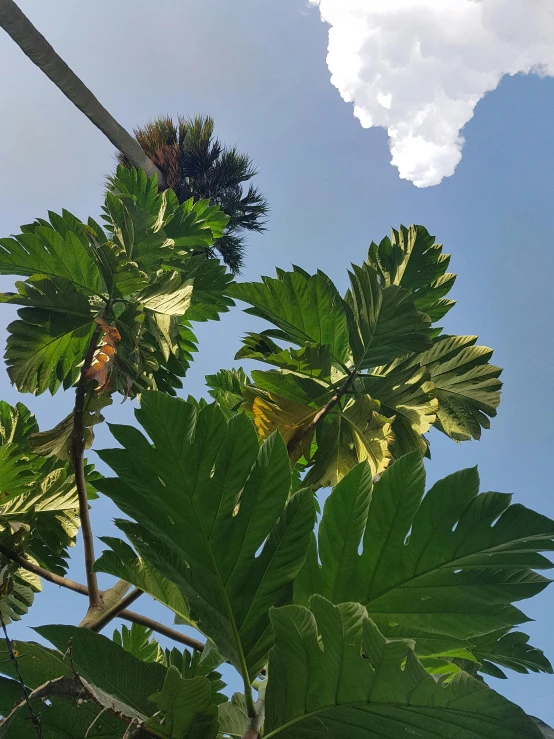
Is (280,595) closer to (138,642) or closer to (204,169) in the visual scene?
(138,642)

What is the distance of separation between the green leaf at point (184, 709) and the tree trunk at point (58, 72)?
438cm

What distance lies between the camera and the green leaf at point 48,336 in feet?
7.98

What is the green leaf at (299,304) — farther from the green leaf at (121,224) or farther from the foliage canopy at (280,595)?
the foliage canopy at (280,595)

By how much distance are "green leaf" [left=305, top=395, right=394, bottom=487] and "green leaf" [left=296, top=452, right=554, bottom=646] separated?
91cm

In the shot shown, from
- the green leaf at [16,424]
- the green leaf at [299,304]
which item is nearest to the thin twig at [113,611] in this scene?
the green leaf at [299,304]

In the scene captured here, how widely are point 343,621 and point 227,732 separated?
321 mm

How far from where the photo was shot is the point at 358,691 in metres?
0.83

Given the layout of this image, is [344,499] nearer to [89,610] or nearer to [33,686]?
[33,686]

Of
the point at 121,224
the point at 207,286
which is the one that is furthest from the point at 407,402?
the point at 121,224

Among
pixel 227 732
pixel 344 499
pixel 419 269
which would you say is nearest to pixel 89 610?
pixel 227 732

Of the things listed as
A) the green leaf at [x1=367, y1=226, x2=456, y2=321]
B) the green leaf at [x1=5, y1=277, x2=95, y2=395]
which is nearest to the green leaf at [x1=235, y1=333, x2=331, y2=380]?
the green leaf at [x1=367, y1=226, x2=456, y2=321]

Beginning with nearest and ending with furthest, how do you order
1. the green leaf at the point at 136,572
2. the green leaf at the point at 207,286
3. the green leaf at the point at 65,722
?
the green leaf at the point at 65,722
the green leaf at the point at 136,572
the green leaf at the point at 207,286

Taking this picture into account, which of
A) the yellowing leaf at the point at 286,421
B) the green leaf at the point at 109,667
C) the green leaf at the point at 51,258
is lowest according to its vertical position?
the green leaf at the point at 109,667

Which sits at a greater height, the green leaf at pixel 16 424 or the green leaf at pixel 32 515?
the green leaf at pixel 16 424
